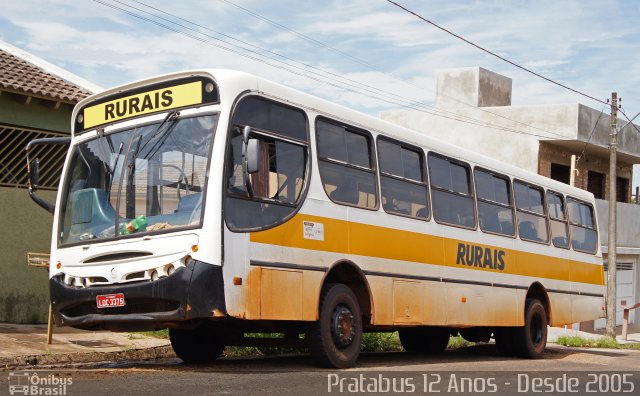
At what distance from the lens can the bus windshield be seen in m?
8.98

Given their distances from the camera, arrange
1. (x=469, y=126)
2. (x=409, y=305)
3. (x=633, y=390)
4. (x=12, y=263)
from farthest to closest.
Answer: (x=469, y=126) → (x=12, y=263) → (x=409, y=305) → (x=633, y=390)

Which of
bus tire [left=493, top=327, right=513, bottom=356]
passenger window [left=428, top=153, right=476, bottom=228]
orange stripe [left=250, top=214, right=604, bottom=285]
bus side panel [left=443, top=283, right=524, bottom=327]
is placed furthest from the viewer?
bus tire [left=493, top=327, right=513, bottom=356]

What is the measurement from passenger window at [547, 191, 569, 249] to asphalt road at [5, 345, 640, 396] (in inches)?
160

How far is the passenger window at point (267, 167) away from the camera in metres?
8.95

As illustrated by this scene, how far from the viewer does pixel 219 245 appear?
862 centimetres

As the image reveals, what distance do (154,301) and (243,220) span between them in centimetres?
114

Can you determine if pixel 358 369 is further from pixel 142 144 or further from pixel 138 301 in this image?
pixel 142 144

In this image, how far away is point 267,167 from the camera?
9.47 meters

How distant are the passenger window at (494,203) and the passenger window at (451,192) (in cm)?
34

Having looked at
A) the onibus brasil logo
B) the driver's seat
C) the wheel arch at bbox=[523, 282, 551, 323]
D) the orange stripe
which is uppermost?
the driver's seat

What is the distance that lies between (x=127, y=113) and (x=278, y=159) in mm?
1641

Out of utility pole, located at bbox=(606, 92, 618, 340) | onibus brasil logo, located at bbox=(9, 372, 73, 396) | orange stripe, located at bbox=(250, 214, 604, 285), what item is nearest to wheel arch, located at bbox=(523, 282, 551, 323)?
orange stripe, located at bbox=(250, 214, 604, 285)

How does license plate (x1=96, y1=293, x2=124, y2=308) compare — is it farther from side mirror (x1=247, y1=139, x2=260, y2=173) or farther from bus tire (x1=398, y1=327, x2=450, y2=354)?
bus tire (x1=398, y1=327, x2=450, y2=354)

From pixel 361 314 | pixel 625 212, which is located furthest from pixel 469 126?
pixel 361 314
